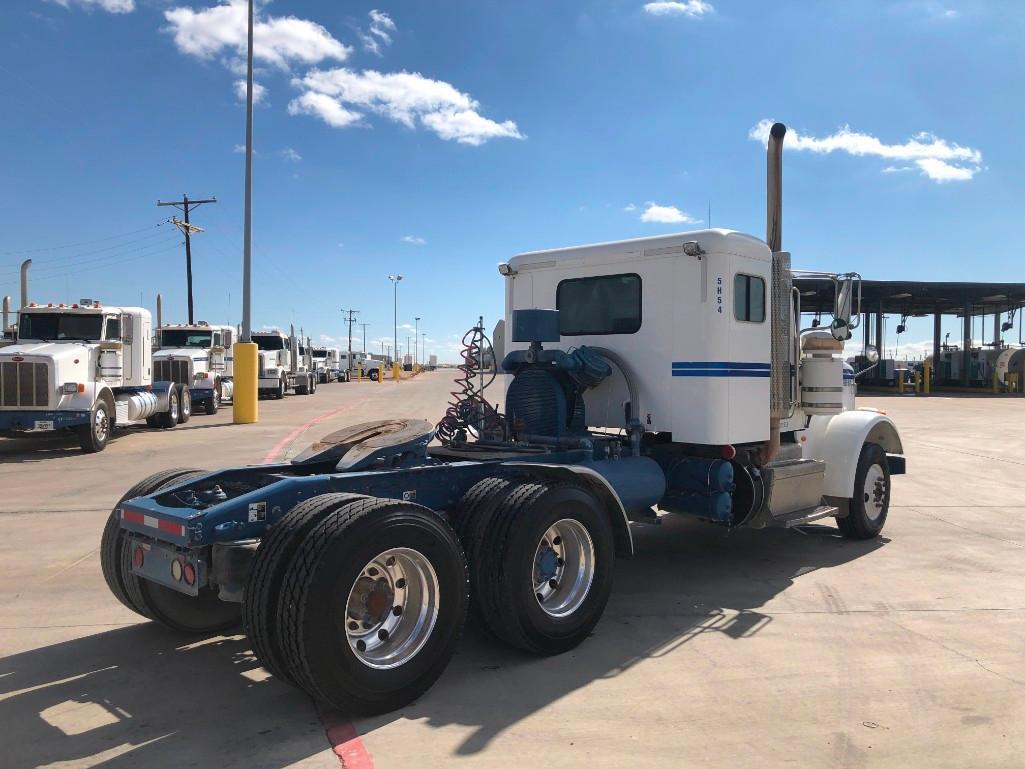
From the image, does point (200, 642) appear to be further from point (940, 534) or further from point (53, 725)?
point (940, 534)

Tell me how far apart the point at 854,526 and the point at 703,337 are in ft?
10.0

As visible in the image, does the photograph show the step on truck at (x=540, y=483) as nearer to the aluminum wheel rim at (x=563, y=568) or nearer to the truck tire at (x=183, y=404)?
the aluminum wheel rim at (x=563, y=568)

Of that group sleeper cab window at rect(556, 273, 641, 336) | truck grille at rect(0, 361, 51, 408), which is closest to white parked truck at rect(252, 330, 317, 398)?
truck grille at rect(0, 361, 51, 408)

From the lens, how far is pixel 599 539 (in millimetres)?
5039

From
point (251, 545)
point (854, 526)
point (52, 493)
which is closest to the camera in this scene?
point (251, 545)

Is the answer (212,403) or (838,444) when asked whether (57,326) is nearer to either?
(212,403)

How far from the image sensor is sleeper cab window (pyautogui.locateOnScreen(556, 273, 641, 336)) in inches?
258

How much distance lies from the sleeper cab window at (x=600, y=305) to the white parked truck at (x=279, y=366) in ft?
90.2

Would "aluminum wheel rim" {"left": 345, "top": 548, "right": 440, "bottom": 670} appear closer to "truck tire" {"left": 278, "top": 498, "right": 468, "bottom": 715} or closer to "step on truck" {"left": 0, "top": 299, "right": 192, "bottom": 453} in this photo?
"truck tire" {"left": 278, "top": 498, "right": 468, "bottom": 715}

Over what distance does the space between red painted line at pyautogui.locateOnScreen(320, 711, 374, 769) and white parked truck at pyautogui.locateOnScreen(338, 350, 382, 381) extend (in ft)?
168

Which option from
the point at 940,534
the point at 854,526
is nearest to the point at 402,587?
the point at 854,526

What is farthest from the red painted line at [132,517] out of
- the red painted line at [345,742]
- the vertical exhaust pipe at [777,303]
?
the vertical exhaust pipe at [777,303]

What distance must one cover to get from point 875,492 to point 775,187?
3308 millimetres

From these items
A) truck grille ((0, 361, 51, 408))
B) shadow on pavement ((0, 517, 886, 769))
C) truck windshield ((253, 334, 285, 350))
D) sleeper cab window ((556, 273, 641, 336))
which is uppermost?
truck windshield ((253, 334, 285, 350))
